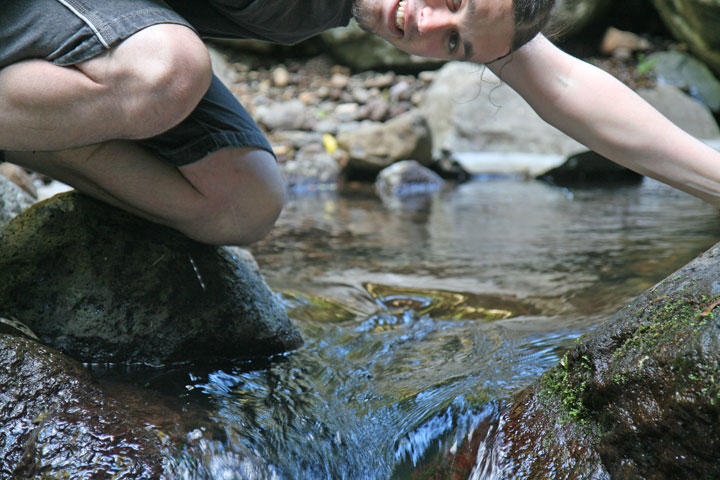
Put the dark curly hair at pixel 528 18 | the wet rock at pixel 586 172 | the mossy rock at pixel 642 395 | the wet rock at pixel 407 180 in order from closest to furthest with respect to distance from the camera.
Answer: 1. the mossy rock at pixel 642 395
2. the dark curly hair at pixel 528 18
3. the wet rock at pixel 407 180
4. the wet rock at pixel 586 172

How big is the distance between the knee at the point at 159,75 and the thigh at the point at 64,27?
0.14ft

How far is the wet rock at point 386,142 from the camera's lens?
842 centimetres

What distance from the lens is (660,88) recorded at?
9328mm

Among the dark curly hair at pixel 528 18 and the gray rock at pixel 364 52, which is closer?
the dark curly hair at pixel 528 18

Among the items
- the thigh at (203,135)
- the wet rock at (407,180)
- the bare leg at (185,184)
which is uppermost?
the thigh at (203,135)

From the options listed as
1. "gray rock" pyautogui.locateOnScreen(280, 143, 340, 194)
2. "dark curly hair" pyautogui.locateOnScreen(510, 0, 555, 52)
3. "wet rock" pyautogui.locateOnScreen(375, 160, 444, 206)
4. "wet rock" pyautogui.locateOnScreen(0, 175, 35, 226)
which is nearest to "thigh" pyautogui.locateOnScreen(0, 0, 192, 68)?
"dark curly hair" pyautogui.locateOnScreen(510, 0, 555, 52)

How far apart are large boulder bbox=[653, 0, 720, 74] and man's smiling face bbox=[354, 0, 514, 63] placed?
761 cm

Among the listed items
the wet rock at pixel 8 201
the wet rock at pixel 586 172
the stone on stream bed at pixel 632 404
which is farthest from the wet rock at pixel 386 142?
the stone on stream bed at pixel 632 404

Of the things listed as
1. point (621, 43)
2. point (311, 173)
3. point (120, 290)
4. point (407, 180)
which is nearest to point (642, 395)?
point (120, 290)

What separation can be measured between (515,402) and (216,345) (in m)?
1.01

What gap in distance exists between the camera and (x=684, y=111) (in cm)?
886

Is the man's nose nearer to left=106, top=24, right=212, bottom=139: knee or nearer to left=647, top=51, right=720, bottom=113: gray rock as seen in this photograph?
left=106, top=24, right=212, bottom=139: knee

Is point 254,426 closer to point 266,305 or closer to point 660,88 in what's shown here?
point 266,305

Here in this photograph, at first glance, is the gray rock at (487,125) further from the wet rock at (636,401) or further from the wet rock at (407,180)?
the wet rock at (636,401)
